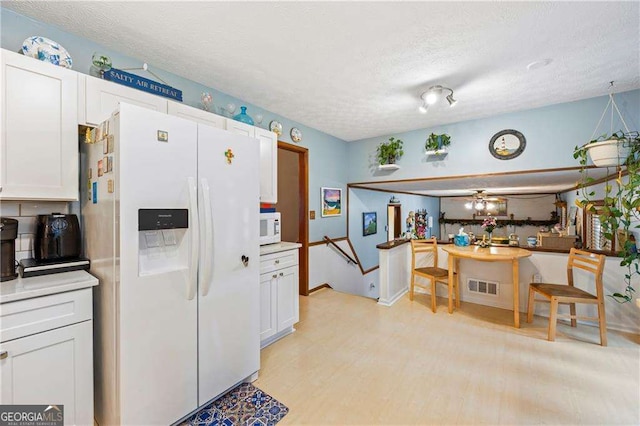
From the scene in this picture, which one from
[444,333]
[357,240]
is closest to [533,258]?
[444,333]

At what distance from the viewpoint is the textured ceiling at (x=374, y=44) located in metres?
1.66

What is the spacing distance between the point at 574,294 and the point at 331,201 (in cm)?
313

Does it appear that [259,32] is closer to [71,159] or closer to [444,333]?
[71,159]

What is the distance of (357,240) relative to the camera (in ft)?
18.0

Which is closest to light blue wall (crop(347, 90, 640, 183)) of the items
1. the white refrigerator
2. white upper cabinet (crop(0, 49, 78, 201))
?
the white refrigerator

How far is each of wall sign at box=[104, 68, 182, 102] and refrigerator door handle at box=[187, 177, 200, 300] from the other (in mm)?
947

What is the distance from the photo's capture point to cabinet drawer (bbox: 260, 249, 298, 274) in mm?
2514

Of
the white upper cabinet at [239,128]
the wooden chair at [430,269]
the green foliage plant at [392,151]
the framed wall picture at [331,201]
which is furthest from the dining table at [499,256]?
the white upper cabinet at [239,128]

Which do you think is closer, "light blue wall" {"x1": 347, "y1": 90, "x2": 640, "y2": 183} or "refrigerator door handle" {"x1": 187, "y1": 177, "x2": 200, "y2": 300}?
"refrigerator door handle" {"x1": 187, "y1": 177, "x2": 200, "y2": 300}

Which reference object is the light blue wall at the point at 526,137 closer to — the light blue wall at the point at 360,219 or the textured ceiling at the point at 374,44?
the textured ceiling at the point at 374,44

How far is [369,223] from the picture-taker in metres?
5.99

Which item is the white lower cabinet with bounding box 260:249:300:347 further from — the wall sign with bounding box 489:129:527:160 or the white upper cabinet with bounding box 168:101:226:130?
the wall sign with bounding box 489:129:527:160

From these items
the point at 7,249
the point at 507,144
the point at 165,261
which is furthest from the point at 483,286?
the point at 7,249

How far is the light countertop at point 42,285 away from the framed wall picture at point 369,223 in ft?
15.6
